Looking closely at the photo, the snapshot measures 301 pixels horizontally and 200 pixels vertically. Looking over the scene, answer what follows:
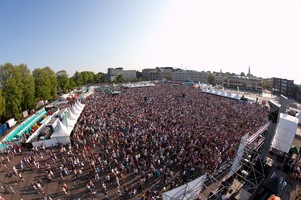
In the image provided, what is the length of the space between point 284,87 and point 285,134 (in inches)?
2056

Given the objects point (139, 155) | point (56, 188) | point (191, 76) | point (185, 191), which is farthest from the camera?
point (191, 76)

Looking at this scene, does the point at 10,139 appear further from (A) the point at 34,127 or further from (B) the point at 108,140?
(B) the point at 108,140

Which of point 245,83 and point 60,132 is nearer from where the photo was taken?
point 60,132

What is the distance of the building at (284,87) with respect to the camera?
5072cm

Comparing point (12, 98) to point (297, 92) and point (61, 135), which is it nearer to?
point (61, 135)

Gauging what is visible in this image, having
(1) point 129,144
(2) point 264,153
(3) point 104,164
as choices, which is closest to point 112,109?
(1) point 129,144

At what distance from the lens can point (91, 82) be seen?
297ft

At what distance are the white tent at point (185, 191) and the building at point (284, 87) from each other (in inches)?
2309

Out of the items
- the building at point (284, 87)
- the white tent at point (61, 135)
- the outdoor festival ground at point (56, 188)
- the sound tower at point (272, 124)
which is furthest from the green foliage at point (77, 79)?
the building at point (284, 87)

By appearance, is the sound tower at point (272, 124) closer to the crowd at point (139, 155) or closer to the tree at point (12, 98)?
the crowd at point (139, 155)

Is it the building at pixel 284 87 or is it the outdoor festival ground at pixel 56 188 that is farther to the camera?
the building at pixel 284 87

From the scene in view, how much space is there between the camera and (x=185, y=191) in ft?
25.0

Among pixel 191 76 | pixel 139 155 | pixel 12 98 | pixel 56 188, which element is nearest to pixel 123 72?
pixel 191 76

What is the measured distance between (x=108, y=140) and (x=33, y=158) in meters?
6.53
